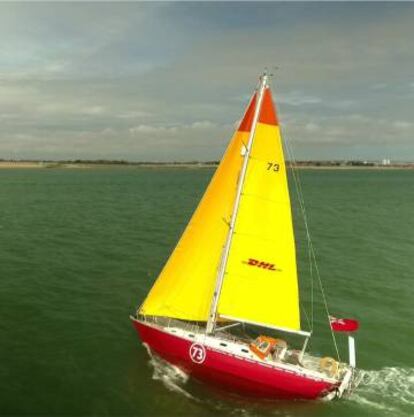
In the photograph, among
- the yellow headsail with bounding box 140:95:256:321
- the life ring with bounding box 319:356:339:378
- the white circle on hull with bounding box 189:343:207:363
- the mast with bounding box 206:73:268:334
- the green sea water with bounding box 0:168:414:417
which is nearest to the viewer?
the mast with bounding box 206:73:268:334

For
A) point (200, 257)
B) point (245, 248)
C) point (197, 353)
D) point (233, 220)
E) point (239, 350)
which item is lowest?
point (197, 353)

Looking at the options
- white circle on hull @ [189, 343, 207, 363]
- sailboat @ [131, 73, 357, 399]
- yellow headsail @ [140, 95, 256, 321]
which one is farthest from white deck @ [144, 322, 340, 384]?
yellow headsail @ [140, 95, 256, 321]

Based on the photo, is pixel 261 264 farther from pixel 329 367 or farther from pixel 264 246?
pixel 329 367

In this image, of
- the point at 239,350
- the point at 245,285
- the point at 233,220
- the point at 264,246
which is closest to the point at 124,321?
the point at 239,350

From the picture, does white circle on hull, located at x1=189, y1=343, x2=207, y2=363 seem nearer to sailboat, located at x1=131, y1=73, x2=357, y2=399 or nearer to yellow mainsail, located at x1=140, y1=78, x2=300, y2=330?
sailboat, located at x1=131, y1=73, x2=357, y2=399

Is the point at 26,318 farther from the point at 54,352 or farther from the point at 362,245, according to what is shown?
the point at 362,245

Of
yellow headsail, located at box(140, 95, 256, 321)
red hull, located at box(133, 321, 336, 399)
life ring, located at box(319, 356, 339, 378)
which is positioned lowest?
red hull, located at box(133, 321, 336, 399)
